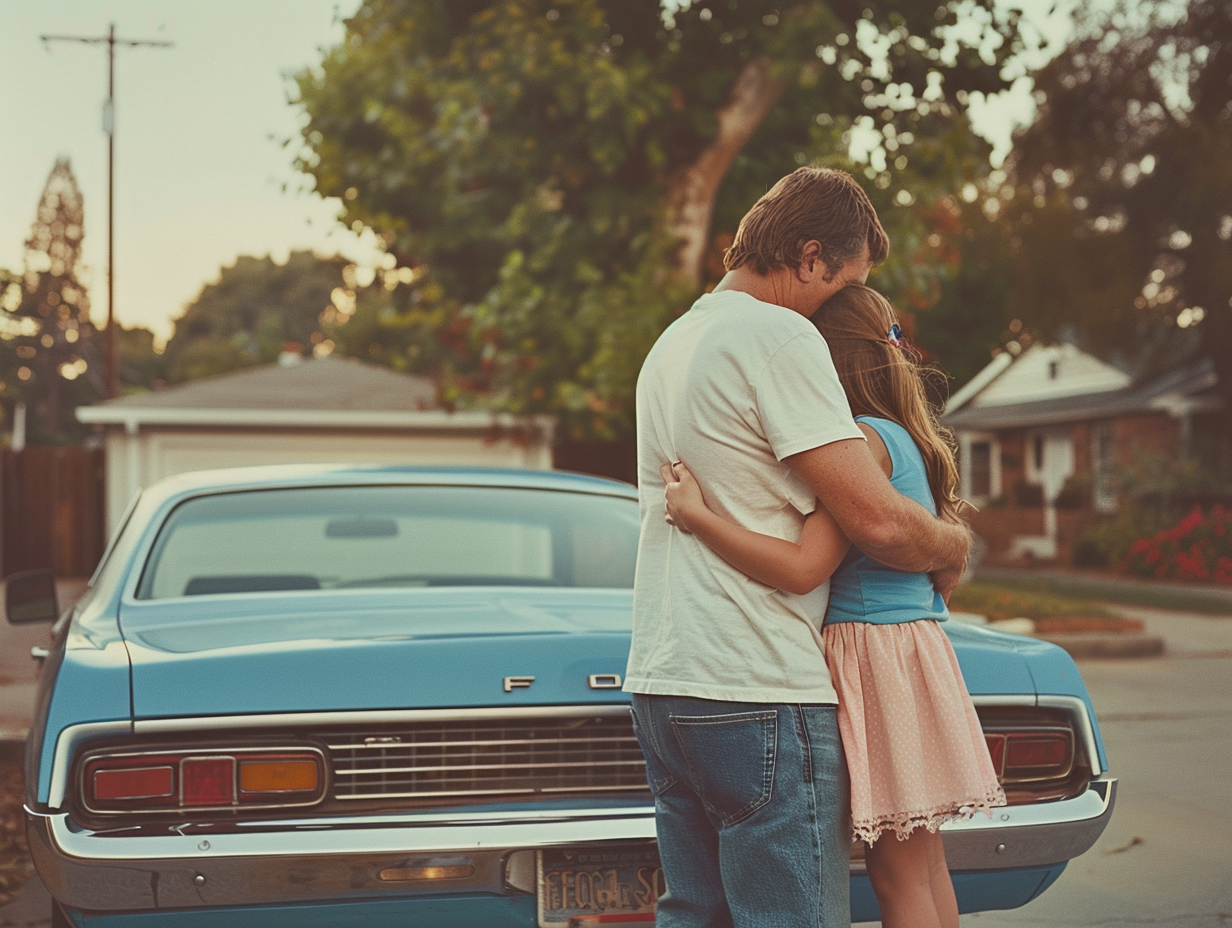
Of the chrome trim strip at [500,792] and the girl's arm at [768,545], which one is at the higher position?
the girl's arm at [768,545]

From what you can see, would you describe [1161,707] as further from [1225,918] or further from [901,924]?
[901,924]

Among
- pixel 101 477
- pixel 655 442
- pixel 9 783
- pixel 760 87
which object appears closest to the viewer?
pixel 655 442

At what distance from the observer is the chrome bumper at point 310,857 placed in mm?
2629

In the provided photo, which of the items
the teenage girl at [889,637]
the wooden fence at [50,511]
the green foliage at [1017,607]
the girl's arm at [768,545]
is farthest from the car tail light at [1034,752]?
the wooden fence at [50,511]

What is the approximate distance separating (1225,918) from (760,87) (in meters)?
12.5

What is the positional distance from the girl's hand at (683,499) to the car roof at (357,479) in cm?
193

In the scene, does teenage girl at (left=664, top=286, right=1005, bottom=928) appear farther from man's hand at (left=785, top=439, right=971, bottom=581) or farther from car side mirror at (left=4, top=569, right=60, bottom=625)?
car side mirror at (left=4, top=569, right=60, bottom=625)

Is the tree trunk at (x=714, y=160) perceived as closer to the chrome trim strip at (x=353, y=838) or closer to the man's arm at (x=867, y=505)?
the chrome trim strip at (x=353, y=838)

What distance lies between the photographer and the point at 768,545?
2062mm

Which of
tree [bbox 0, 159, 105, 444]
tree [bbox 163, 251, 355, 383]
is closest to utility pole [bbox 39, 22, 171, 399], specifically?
tree [bbox 163, 251, 355, 383]

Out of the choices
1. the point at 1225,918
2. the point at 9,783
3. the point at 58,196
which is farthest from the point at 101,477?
the point at 58,196

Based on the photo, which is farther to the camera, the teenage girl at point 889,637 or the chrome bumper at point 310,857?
the chrome bumper at point 310,857

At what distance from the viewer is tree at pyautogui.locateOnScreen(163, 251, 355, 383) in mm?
66938

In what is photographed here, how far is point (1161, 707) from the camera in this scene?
9.62 m
